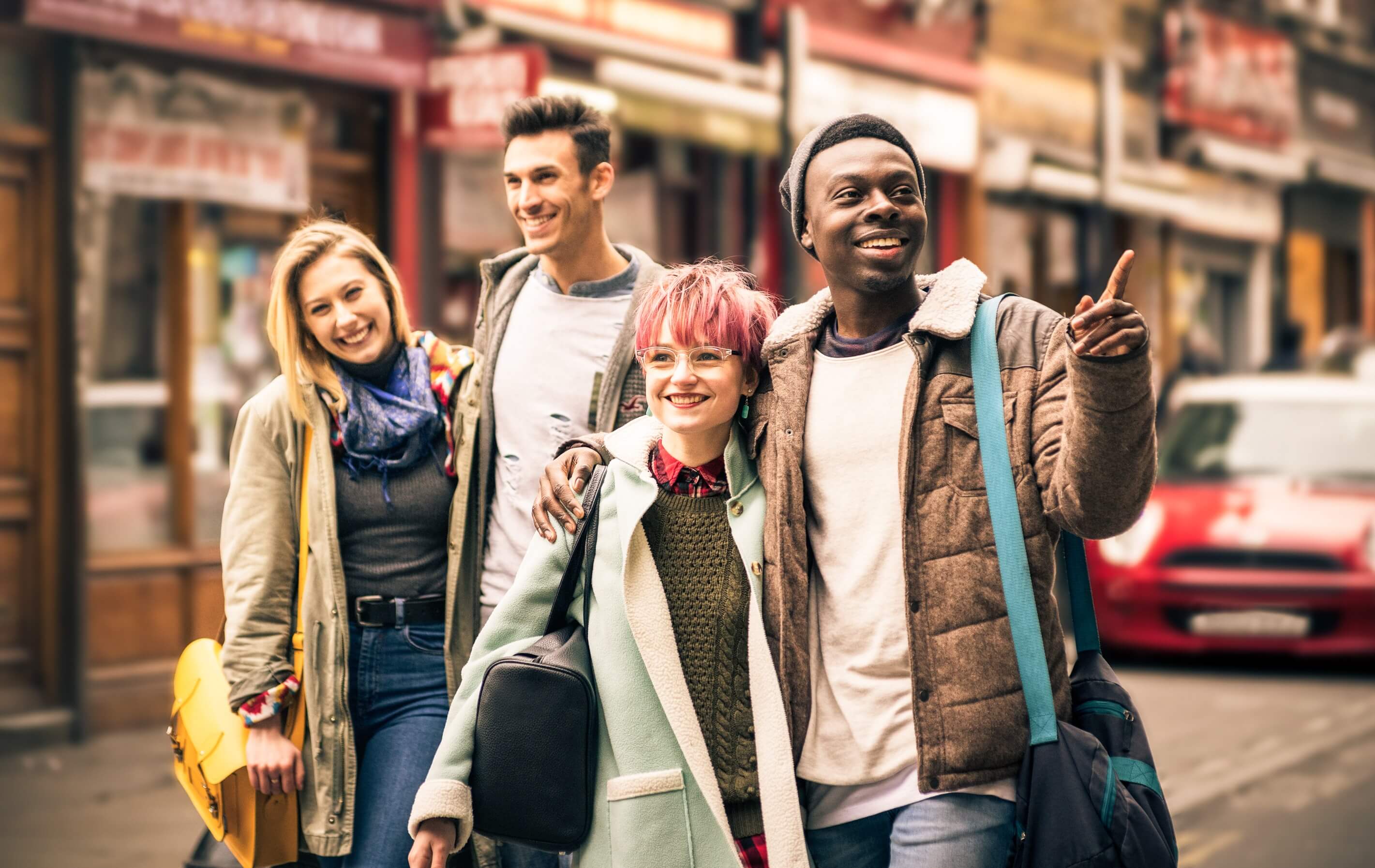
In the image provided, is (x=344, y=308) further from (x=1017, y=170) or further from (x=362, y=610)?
(x=1017, y=170)

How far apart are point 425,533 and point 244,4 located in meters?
6.05

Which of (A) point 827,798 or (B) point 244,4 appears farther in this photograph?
(B) point 244,4

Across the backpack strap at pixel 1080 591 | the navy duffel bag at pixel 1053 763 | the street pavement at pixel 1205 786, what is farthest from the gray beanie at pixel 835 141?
the street pavement at pixel 1205 786

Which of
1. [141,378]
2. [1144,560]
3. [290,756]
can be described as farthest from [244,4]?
[290,756]

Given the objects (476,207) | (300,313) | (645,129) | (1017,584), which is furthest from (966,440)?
(645,129)

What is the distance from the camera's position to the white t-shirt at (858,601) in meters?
2.92

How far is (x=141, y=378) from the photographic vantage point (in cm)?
912

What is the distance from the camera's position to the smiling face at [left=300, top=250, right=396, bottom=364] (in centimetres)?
387

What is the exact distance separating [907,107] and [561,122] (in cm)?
1207

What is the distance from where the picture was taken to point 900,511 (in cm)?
291

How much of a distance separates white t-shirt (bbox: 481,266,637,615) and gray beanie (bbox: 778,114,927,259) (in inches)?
35.6

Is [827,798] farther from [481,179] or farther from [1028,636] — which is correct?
[481,179]

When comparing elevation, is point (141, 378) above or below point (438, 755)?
above

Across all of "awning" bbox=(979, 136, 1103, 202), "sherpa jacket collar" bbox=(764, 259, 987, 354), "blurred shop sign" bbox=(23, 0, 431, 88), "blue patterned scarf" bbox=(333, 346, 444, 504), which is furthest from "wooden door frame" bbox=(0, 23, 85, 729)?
"awning" bbox=(979, 136, 1103, 202)
